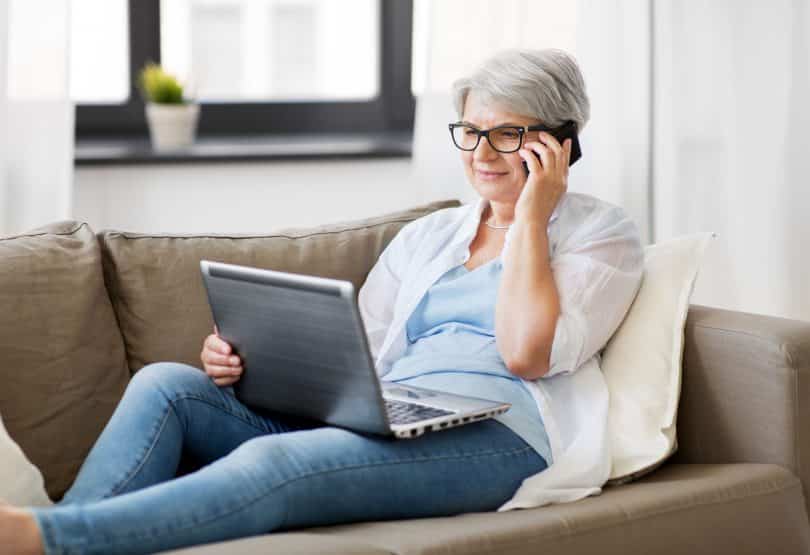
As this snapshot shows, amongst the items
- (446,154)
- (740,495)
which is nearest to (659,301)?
(740,495)

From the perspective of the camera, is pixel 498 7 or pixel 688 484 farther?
pixel 498 7

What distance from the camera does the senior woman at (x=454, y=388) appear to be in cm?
158

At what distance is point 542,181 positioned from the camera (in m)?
2.01

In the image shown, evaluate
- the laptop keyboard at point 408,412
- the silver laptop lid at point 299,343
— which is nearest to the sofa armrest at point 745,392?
the laptop keyboard at point 408,412

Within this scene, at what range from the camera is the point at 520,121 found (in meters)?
2.05

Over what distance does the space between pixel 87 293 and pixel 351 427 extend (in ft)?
2.17

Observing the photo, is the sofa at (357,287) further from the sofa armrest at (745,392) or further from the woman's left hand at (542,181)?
the woman's left hand at (542,181)

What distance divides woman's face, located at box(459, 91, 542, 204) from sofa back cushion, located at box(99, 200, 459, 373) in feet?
1.15

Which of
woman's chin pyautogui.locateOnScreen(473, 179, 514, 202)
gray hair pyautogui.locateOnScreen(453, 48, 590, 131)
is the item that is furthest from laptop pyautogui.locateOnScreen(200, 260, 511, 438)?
gray hair pyautogui.locateOnScreen(453, 48, 590, 131)

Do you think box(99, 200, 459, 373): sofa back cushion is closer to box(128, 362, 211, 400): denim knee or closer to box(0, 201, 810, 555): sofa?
box(0, 201, 810, 555): sofa

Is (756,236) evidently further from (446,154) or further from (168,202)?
(168,202)

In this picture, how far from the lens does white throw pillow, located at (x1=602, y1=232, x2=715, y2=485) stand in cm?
195

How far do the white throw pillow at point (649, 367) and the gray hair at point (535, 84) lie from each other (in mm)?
317

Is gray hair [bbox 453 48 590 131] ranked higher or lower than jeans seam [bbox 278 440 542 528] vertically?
higher
